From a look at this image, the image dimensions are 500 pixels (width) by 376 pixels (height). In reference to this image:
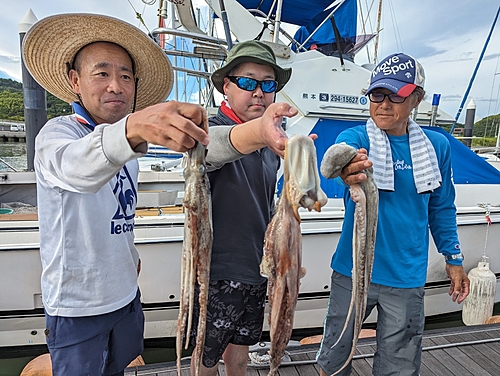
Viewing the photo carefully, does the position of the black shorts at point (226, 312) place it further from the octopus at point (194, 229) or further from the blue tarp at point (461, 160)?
the blue tarp at point (461, 160)

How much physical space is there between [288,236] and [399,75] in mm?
1497

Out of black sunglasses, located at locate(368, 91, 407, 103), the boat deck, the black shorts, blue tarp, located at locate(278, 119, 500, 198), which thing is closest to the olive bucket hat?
black sunglasses, located at locate(368, 91, 407, 103)

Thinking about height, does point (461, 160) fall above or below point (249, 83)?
below

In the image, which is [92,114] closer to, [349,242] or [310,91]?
[349,242]

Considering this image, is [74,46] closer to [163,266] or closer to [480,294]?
[163,266]

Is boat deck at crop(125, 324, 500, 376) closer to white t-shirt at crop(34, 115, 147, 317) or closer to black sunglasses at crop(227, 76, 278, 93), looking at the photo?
white t-shirt at crop(34, 115, 147, 317)

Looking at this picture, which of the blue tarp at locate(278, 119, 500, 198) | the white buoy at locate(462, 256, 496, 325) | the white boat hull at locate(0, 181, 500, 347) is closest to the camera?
the white boat hull at locate(0, 181, 500, 347)

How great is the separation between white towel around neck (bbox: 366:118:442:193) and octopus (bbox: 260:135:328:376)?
41.7 inches

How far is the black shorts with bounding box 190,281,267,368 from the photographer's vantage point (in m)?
1.95

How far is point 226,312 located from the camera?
1.97 m

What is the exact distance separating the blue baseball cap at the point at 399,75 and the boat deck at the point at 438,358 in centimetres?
265

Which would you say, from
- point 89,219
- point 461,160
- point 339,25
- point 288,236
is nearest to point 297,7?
point 339,25

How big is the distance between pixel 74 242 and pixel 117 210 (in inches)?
9.9

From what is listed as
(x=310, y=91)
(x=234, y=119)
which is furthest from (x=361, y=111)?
(x=234, y=119)
